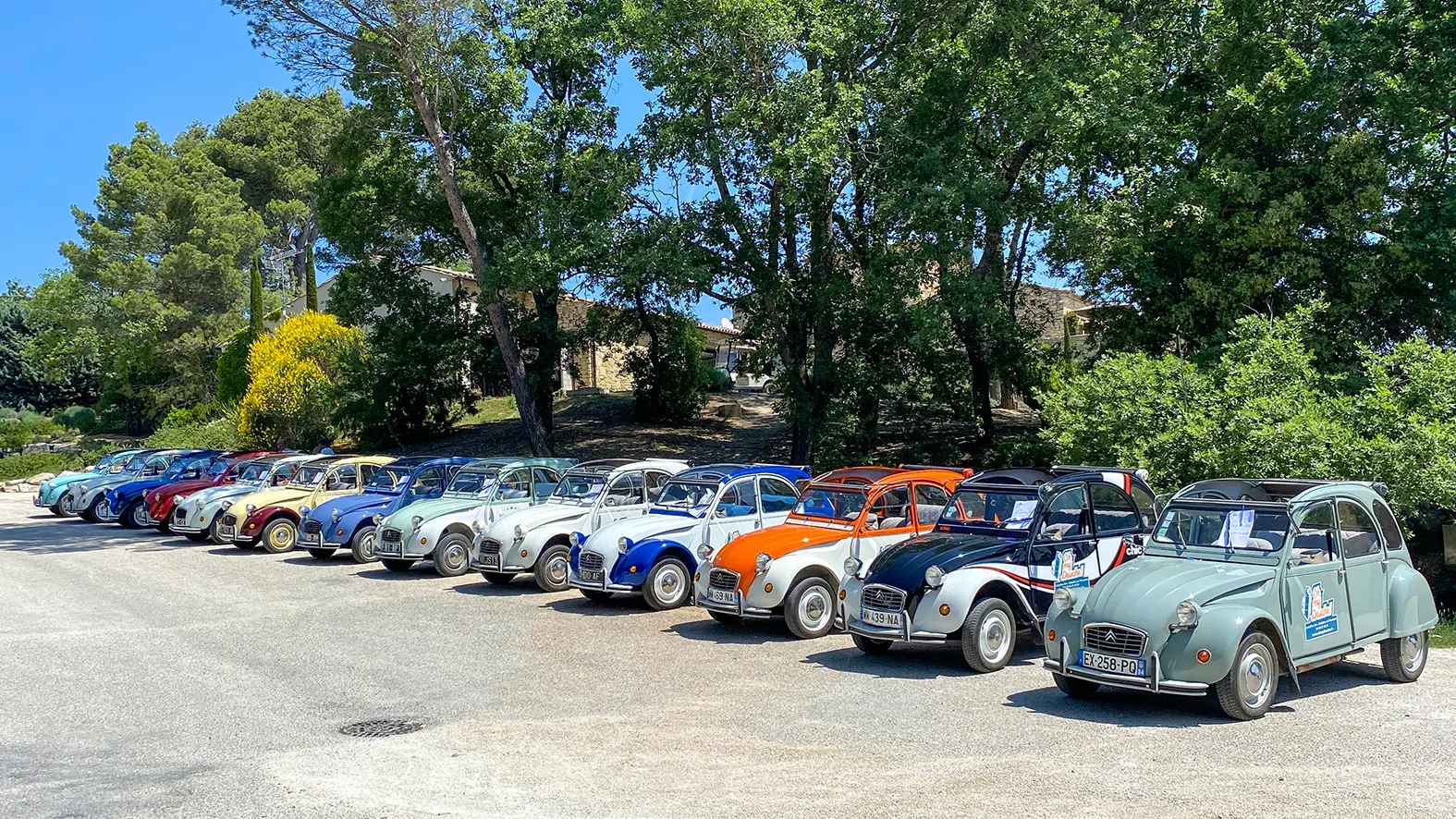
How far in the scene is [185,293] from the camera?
5025cm

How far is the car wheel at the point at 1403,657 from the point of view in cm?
952

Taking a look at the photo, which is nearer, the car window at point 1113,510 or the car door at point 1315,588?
the car door at point 1315,588

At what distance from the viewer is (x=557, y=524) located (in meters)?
15.8

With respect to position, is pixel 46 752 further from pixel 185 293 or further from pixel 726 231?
pixel 185 293

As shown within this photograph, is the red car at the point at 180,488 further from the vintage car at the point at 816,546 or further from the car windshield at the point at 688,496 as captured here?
the vintage car at the point at 816,546

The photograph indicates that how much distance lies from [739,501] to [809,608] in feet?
8.60

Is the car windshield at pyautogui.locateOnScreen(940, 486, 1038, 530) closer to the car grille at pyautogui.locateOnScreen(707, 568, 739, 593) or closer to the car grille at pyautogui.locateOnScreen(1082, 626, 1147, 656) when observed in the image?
the car grille at pyautogui.locateOnScreen(707, 568, 739, 593)

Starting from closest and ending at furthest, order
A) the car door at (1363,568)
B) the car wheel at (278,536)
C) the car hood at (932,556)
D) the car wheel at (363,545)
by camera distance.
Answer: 1. the car door at (1363,568)
2. the car hood at (932,556)
3. the car wheel at (363,545)
4. the car wheel at (278,536)

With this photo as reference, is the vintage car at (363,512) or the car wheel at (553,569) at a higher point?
the vintage car at (363,512)

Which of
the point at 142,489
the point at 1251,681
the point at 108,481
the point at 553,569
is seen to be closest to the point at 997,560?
the point at 1251,681

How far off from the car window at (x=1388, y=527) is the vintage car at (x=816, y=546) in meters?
4.42

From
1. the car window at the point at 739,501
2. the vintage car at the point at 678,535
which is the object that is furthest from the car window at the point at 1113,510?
the car window at the point at 739,501

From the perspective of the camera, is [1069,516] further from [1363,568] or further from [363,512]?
[363,512]

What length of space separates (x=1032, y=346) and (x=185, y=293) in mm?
40551
